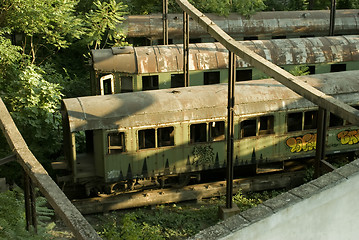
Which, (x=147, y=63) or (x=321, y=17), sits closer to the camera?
(x=147, y=63)

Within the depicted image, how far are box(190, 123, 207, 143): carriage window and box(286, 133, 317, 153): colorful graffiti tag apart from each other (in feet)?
8.44

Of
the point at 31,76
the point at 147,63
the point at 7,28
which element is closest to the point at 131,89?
the point at 147,63

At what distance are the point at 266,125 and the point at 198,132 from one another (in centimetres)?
211

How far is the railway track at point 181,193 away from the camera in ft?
42.9

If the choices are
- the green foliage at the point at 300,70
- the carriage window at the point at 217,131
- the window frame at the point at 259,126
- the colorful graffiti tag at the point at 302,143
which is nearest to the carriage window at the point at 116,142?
the carriage window at the point at 217,131

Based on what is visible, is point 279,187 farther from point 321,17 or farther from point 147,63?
point 321,17

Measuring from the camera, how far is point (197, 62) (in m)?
18.0

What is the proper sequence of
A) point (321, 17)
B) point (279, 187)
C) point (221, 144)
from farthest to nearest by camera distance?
point (321, 17)
point (279, 187)
point (221, 144)

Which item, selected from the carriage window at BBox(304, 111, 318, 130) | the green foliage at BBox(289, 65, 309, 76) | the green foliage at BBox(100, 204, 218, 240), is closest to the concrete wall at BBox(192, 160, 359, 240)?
the green foliage at BBox(100, 204, 218, 240)

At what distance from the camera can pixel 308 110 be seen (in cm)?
1402

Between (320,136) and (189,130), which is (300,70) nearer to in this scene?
(189,130)

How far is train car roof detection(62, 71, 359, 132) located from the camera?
1265 cm

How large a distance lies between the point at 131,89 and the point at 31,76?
142 inches

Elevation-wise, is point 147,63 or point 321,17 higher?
point 321,17
